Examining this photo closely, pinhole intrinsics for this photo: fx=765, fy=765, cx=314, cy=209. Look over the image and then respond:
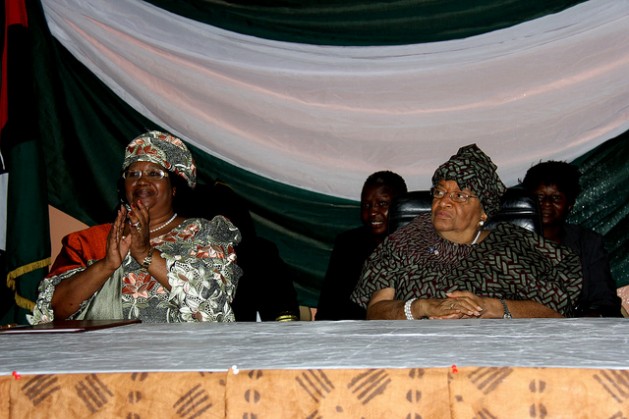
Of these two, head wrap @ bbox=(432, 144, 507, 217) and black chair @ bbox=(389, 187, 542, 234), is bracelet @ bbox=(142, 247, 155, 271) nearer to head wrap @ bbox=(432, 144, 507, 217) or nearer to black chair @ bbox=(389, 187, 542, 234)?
black chair @ bbox=(389, 187, 542, 234)

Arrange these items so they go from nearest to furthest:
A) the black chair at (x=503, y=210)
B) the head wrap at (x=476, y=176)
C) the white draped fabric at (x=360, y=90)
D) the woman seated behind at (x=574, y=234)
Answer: the head wrap at (x=476, y=176) < the black chair at (x=503, y=210) < the woman seated behind at (x=574, y=234) < the white draped fabric at (x=360, y=90)

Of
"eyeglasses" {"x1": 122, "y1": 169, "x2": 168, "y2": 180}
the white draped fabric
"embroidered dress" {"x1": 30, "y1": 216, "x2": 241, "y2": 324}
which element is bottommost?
"embroidered dress" {"x1": 30, "y1": 216, "x2": 241, "y2": 324}

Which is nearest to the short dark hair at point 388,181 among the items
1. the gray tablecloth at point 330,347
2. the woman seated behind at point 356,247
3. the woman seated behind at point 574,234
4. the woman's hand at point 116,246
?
the woman seated behind at point 356,247

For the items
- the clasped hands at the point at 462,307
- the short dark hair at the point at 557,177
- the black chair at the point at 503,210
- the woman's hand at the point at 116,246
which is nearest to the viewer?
the clasped hands at the point at 462,307

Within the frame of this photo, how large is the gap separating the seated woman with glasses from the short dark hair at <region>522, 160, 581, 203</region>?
2.36 ft

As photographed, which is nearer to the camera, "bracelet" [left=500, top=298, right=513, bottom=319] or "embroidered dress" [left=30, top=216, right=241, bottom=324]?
"bracelet" [left=500, top=298, right=513, bottom=319]

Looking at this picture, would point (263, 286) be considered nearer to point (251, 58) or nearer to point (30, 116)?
point (251, 58)

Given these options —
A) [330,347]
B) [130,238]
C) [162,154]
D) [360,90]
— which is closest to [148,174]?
[162,154]

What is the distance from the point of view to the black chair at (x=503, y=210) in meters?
2.87

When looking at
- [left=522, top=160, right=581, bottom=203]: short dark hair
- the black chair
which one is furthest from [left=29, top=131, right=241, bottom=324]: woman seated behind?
[left=522, top=160, right=581, bottom=203]: short dark hair

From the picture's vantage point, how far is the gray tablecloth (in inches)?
Answer: 45.4

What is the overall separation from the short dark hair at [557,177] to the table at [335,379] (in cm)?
214

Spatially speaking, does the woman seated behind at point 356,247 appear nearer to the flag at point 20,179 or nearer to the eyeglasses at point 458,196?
the eyeglasses at point 458,196

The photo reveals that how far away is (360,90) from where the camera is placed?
3725mm
